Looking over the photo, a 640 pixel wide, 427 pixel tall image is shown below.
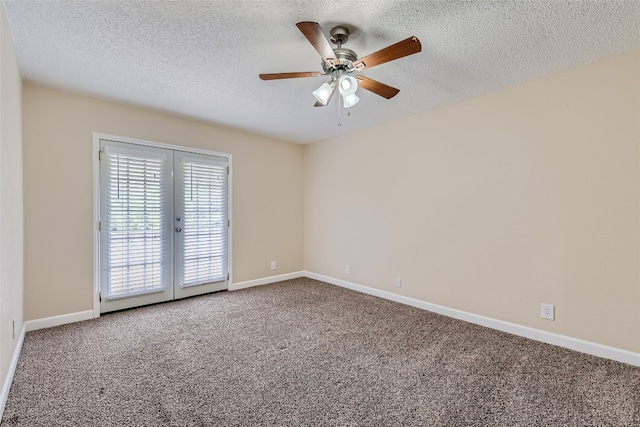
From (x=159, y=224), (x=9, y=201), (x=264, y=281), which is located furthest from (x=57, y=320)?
(x=264, y=281)

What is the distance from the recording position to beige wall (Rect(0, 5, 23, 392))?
5.89 feet

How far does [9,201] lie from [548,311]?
4252 millimetres

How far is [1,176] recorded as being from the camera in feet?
5.72

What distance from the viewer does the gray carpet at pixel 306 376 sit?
5.58ft

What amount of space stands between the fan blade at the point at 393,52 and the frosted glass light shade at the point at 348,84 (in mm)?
106

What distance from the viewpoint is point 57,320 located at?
119 inches

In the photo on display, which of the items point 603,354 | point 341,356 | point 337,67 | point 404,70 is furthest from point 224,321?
point 603,354

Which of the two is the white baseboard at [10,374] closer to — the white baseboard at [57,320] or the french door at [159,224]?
the white baseboard at [57,320]

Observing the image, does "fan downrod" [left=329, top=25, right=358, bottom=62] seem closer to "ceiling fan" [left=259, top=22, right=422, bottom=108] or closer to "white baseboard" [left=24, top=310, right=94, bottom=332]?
"ceiling fan" [left=259, top=22, right=422, bottom=108]

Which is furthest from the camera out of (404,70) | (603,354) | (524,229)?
(524,229)

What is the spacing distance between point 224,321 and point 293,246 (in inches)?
83.3

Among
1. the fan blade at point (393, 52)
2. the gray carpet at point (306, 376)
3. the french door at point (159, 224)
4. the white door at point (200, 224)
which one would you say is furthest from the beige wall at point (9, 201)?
the fan blade at point (393, 52)

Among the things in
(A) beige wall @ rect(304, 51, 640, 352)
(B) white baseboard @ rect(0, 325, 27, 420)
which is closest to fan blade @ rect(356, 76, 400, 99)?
(A) beige wall @ rect(304, 51, 640, 352)

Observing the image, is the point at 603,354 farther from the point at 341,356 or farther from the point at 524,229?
the point at 341,356
